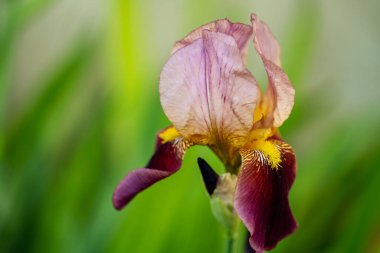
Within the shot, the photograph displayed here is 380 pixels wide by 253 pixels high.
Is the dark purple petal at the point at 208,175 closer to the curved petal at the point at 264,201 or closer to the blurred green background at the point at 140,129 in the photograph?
the curved petal at the point at 264,201

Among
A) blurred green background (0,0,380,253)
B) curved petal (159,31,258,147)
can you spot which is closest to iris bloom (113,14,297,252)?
curved petal (159,31,258,147)

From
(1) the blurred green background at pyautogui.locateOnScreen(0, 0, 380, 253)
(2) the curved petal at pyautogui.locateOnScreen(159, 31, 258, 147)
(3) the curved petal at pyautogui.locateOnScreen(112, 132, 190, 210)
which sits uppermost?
(2) the curved petal at pyautogui.locateOnScreen(159, 31, 258, 147)

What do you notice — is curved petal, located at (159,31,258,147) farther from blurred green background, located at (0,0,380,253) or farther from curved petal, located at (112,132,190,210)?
blurred green background, located at (0,0,380,253)

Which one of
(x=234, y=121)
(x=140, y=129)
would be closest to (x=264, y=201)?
(x=234, y=121)

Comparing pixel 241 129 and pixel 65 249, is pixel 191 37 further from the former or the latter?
pixel 65 249

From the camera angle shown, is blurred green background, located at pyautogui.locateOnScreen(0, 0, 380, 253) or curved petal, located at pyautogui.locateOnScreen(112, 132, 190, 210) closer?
curved petal, located at pyautogui.locateOnScreen(112, 132, 190, 210)

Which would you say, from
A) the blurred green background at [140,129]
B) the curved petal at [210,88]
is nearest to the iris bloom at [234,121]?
the curved petal at [210,88]

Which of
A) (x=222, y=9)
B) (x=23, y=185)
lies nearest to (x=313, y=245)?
(x=23, y=185)
